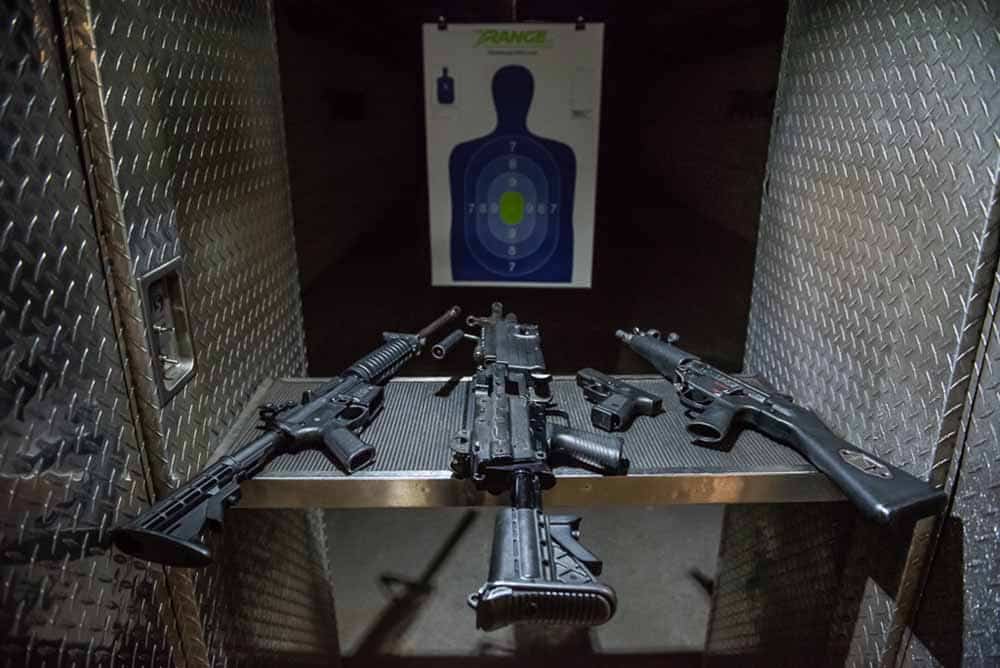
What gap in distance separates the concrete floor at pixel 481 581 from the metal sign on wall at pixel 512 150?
3.50ft

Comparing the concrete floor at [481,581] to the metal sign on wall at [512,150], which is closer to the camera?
the metal sign on wall at [512,150]

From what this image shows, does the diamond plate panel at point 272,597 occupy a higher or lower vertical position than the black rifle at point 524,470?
lower

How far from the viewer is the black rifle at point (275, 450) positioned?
31.7 inches

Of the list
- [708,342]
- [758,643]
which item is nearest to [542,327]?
[708,342]

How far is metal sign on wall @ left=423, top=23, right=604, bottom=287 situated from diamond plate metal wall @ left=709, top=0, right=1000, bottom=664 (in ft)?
1.53

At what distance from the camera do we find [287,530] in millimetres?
1461

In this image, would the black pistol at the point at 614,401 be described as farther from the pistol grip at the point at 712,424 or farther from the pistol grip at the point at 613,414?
the pistol grip at the point at 712,424

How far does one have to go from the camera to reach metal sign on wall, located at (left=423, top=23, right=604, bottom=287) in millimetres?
1430

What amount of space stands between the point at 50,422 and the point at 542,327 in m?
1.18

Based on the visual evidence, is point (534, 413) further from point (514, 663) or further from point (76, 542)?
point (514, 663)

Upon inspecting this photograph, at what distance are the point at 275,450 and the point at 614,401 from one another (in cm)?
65

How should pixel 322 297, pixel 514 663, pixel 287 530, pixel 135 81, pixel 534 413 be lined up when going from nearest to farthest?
pixel 135 81
pixel 534 413
pixel 287 530
pixel 322 297
pixel 514 663

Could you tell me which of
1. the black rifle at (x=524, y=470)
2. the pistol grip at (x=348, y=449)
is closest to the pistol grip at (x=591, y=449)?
the black rifle at (x=524, y=470)

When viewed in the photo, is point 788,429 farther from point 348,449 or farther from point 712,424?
point 348,449
